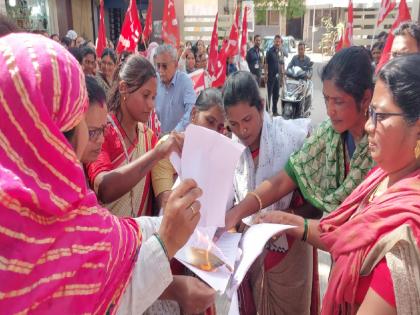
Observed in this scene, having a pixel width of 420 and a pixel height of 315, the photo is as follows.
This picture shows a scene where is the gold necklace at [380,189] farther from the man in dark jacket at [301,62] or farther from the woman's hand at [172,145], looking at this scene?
the man in dark jacket at [301,62]

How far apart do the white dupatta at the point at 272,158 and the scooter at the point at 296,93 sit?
613 cm

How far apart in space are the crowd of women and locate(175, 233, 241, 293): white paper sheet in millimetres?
37

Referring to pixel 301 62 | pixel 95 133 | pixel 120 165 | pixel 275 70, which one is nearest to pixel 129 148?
pixel 120 165

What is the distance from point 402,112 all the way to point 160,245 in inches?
28.6

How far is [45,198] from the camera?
80 centimetres

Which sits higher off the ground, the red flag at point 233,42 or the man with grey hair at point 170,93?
the red flag at point 233,42

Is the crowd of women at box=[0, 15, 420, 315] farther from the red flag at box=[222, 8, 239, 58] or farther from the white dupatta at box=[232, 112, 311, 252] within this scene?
the red flag at box=[222, 8, 239, 58]

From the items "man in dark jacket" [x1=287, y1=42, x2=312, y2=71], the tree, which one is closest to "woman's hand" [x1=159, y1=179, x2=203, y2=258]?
"man in dark jacket" [x1=287, y1=42, x2=312, y2=71]

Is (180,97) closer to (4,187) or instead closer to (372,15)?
(4,187)

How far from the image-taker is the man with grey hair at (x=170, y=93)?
4363mm

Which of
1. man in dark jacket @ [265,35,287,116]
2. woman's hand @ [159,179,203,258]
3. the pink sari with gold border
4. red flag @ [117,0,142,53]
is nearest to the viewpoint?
the pink sari with gold border

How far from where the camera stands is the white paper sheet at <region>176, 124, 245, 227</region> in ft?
4.21

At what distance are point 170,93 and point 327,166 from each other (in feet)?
9.70

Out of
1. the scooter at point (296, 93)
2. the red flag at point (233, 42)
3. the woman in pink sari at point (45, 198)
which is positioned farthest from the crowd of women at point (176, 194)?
the scooter at point (296, 93)
